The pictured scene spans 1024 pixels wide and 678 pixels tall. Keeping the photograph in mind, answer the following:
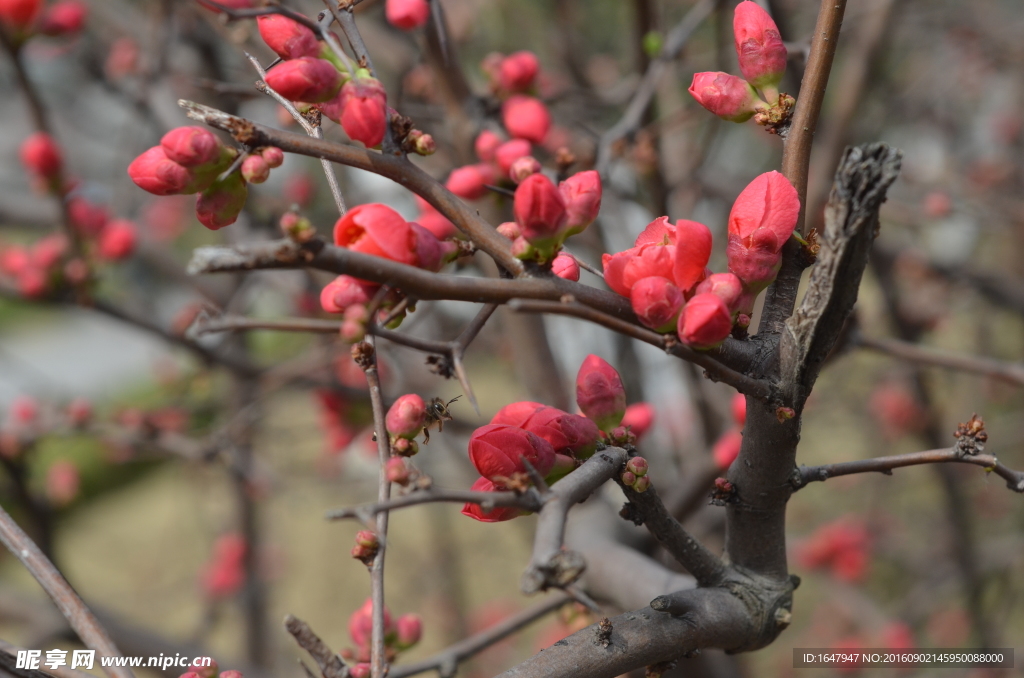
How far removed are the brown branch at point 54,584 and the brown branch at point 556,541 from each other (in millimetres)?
510

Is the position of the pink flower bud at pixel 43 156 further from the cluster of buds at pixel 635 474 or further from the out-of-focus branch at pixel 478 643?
the cluster of buds at pixel 635 474

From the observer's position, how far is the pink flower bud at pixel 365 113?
0.75 meters

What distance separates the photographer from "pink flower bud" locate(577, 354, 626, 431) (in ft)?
3.08

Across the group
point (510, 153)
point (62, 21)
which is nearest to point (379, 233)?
point (510, 153)

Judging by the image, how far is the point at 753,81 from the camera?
93cm

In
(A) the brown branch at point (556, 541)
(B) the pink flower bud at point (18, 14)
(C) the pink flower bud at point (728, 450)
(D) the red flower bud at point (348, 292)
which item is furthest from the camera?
(B) the pink flower bud at point (18, 14)

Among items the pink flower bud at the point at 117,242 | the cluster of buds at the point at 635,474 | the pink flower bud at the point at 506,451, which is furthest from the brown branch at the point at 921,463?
the pink flower bud at the point at 117,242

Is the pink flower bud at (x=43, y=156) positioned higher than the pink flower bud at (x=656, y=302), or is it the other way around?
the pink flower bud at (x=43, y=156)

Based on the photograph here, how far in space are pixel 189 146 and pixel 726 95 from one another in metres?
0.60

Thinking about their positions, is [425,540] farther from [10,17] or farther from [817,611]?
[10,17]

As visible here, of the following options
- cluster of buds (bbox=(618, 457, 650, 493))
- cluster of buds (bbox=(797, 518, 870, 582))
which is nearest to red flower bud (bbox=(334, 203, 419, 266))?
cluster of buds (bbox=(618, 457, 650, 493))

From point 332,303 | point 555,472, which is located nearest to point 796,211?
point 555,472

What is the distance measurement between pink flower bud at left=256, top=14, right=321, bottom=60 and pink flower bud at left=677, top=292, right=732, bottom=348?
46 cm

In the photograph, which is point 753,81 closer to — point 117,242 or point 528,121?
point 528,121
